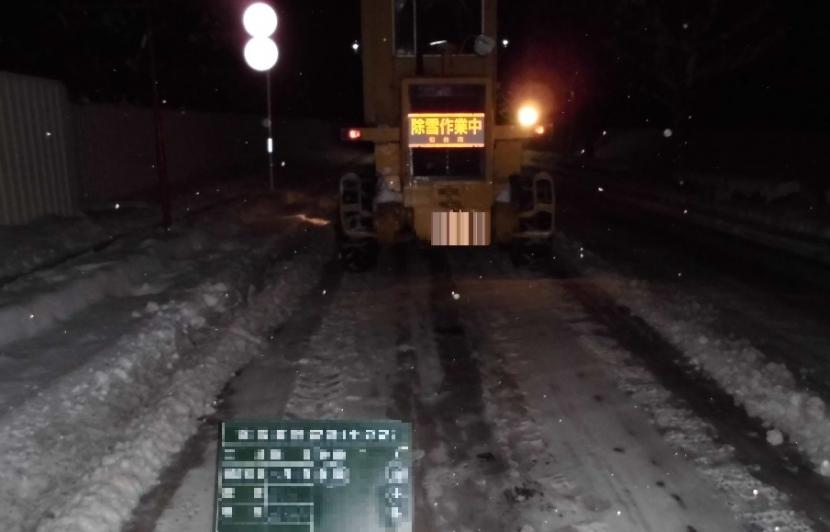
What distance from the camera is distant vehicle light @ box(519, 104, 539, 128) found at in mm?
12062

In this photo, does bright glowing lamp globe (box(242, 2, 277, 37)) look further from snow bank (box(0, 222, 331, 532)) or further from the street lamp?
snow bank (box(0, 222, 331, 532))

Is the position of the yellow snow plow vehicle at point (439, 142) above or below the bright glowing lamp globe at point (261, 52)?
below

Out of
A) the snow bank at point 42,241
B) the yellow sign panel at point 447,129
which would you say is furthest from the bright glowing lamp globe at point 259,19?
the yellow sign panel at point 447,129

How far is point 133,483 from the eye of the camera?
16.5 ft

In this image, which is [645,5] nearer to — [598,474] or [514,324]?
[514,324]

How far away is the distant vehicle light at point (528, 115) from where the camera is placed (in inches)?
475

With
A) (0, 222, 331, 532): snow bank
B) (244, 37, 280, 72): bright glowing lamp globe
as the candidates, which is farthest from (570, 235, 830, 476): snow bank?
(244, 37, 280, 72): bright glowing lamp globe

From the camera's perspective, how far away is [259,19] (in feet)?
52.9

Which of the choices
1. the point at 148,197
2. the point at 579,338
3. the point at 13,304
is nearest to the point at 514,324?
the point at 579,338

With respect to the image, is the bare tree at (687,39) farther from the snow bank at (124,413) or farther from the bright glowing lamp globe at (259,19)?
the snow bank at (124,413)

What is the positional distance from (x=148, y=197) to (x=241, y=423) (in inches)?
654
